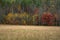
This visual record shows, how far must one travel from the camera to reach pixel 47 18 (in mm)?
1952

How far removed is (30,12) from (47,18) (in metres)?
0.27

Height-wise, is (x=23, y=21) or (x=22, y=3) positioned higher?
(x=22, y=3)

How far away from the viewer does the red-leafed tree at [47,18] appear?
6.35 feet

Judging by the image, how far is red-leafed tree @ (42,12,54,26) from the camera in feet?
6.35

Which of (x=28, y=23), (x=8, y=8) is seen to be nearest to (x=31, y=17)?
(x=28, y=23)

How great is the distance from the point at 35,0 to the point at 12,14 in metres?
0.41

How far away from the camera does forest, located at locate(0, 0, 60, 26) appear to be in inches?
76.1

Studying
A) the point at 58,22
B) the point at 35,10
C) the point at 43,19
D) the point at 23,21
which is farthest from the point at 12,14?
the point at 58,22

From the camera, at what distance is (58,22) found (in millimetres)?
1923

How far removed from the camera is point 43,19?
76.8 inches

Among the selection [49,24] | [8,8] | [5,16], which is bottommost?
[49,24]

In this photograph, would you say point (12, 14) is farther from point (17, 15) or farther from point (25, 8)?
point (25, 8)

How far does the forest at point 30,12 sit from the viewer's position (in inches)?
76.1

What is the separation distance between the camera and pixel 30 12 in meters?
1.97
